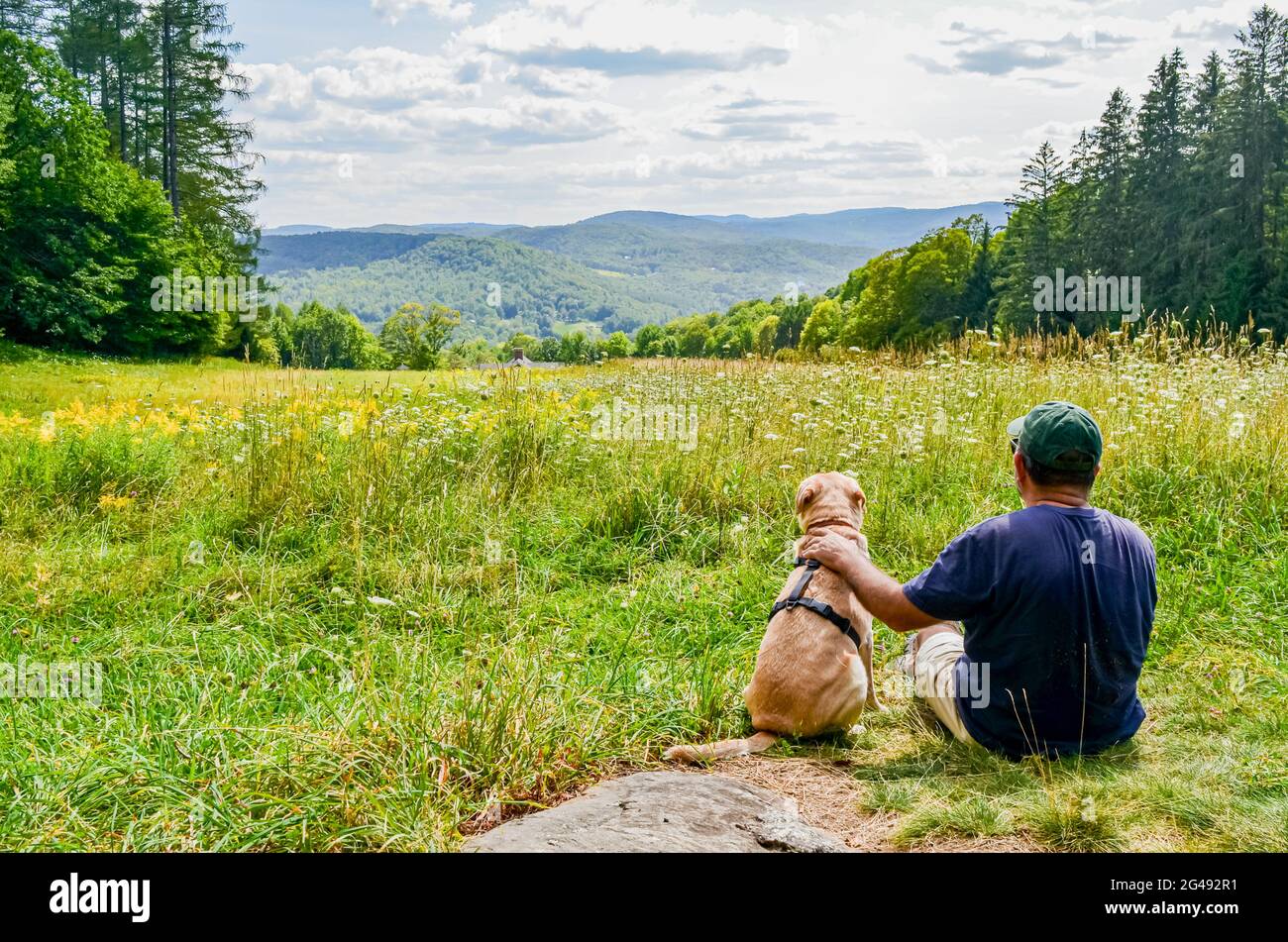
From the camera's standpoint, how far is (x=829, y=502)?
3.72 meters

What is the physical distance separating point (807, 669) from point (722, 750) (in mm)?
451

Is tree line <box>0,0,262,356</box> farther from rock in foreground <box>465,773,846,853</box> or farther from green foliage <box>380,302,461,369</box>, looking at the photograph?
rock in foreground <box>465,773,846,853</box>

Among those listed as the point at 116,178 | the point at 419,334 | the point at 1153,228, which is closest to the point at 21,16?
the point at 116,178

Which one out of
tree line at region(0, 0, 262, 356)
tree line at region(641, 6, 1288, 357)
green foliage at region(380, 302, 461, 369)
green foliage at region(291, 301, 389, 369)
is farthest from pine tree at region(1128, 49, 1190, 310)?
green foliage at region(291, 301, 389, 369)

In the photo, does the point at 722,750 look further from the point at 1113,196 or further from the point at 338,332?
the point at 338,332

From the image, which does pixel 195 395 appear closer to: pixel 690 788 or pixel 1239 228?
pixel 690 788

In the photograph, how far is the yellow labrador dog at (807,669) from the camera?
339 centimetres

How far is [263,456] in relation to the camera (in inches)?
247

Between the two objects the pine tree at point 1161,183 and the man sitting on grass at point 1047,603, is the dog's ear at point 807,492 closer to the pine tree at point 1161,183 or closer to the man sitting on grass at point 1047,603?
the man sitting on grass at point 1047,603

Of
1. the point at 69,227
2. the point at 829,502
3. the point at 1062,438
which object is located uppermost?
the point at 69,227

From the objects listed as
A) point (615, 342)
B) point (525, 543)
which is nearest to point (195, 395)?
point (525, 543)

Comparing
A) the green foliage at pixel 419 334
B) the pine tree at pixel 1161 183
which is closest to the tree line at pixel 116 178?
the green foliage at pixel 419 334

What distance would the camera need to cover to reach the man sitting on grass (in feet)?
9.76
